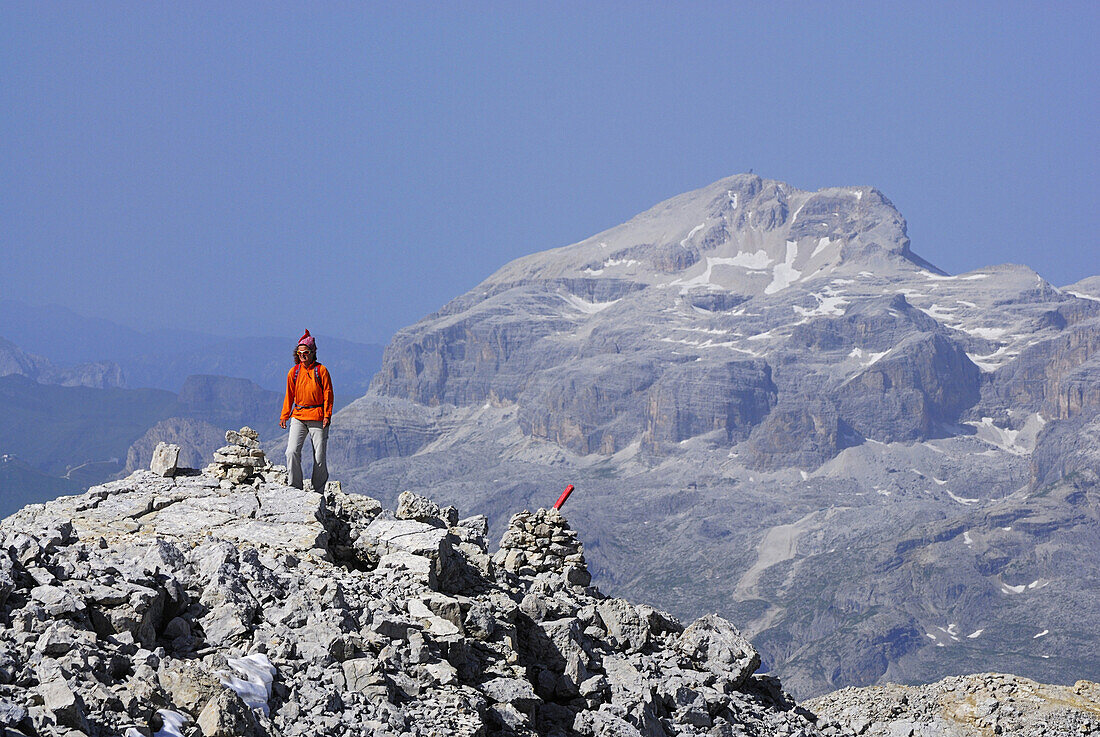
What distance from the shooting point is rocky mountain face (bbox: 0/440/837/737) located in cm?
1822

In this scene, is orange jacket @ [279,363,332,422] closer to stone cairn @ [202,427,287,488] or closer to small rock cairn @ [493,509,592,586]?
stone cairn @ [202,427,287,488]

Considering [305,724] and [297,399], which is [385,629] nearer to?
[305,724]

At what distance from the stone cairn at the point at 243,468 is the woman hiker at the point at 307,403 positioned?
3.38 ft

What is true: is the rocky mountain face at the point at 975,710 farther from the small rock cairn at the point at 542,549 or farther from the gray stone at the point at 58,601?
the gray stone at the point at 58,601

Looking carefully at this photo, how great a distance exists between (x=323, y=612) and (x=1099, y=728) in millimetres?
29545

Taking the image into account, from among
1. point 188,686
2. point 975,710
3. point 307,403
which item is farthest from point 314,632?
point 975,710

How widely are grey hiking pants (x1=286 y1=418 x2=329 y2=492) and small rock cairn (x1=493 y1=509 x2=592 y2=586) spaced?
6370 mm

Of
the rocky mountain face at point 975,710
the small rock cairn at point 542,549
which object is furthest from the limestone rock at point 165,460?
the rocky mountain face at point 975,710

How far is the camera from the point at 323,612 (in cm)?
2258

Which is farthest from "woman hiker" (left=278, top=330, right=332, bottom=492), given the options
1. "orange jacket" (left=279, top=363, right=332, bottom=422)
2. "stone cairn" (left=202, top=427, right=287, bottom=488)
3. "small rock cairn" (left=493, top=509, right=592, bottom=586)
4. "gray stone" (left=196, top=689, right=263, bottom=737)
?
"gray stone" (left=196, top=689, right=263, bottom=737)

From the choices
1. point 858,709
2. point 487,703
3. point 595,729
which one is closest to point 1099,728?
point 858,709

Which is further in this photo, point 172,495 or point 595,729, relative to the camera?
point 172,495

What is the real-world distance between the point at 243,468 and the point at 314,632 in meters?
12.5

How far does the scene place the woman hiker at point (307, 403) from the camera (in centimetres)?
3188
